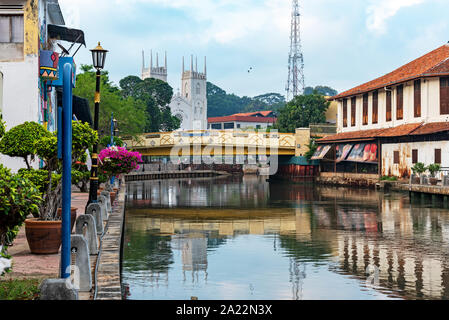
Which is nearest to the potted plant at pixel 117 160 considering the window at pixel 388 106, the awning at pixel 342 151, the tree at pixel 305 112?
the window at pixel 388 106

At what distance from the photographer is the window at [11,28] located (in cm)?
2414

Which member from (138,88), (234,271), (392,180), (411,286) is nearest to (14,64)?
(234,271)

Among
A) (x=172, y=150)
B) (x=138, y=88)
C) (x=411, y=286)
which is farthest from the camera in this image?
(x=138, y=88)

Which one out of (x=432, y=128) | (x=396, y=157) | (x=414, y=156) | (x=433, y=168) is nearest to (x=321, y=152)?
(x=396, y=157)

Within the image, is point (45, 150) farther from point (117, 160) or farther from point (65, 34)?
point (65, 34)

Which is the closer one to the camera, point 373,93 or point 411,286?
point 411,286

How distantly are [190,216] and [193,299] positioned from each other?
20.5 m

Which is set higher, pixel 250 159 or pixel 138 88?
pixel 138 88

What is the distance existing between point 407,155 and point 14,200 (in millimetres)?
42454

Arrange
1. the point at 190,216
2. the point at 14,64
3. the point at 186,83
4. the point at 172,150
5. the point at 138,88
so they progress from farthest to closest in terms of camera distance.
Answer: the point at 186,83, the point at 138,88, the point at 172,150, the point at 190,216, the point at 14,64

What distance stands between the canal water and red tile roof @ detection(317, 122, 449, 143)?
468 inches

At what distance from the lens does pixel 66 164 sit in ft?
30.4
